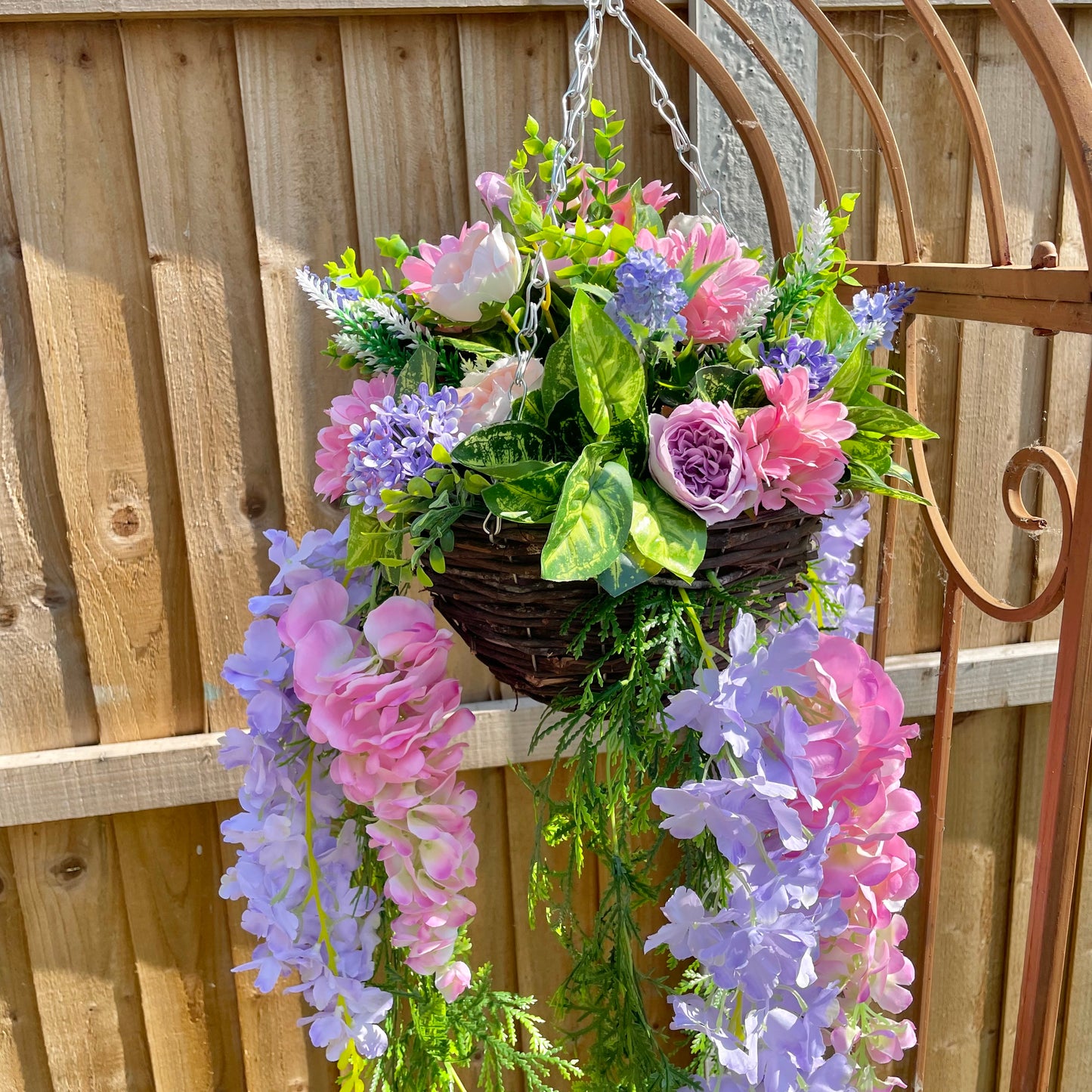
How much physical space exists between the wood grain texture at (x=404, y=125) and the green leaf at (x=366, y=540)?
55 centimetres

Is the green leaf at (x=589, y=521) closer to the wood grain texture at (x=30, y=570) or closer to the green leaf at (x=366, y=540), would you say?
the green leaf at (x=366, y=540)

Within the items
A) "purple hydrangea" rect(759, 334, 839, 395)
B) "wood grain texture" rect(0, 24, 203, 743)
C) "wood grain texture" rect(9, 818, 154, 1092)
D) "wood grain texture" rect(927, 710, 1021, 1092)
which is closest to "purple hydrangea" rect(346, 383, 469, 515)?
"purple hydrangea" rect(759, 334, 839, 395)

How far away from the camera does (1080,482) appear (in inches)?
23.6

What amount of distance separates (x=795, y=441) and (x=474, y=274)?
0.24 meters

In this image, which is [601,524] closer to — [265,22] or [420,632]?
[420,632]

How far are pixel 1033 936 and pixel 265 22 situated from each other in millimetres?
1149

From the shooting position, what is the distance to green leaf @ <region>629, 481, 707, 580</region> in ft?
1.81

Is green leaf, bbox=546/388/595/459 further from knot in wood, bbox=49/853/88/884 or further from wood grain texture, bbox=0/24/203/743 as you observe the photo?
knot in wood, bbox=49/853/88/884

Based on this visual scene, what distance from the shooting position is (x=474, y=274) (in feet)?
2.06

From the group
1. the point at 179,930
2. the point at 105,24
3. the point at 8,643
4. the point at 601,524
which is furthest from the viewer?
the point at 179,930

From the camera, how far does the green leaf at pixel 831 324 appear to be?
2.17 ft

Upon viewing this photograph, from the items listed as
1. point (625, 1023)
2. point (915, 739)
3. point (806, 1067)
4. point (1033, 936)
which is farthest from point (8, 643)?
point (915, 739)

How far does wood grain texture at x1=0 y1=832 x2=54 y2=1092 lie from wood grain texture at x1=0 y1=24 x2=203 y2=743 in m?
0.27

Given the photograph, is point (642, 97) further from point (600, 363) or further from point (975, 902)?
point (975, 902)
